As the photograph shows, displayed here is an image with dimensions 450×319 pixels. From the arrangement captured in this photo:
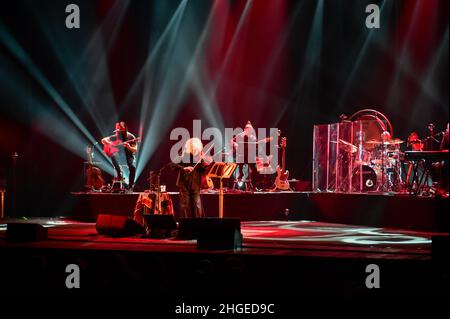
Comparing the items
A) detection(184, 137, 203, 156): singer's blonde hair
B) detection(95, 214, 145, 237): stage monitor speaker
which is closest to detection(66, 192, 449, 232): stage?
detection(184, 137, 203, 156): singer's blonde hair

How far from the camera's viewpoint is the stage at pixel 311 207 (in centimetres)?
1127

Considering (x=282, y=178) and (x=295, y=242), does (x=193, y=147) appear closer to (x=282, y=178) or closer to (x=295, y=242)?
(x=295, y=242)

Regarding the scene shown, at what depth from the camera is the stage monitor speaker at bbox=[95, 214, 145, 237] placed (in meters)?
9.44

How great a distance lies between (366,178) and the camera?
1413 centimetres

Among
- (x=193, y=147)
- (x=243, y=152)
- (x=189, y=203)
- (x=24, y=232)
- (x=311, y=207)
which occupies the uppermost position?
(x=243, y=152)

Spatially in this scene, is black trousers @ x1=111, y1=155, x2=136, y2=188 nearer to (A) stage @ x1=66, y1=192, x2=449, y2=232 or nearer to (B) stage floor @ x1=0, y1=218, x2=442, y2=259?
(A) stage @ x1=66, y1=192, x2=449, y2=232

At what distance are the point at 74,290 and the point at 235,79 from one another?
1021 cm

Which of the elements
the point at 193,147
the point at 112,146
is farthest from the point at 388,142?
the point at 112,146

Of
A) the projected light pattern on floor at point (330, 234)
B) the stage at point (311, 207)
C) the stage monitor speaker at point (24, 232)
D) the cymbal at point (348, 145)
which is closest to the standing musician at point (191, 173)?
the projected light pattern on floor at point (330, 234)

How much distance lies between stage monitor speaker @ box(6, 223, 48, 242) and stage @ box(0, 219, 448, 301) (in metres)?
0.22

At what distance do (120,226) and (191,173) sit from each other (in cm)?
154

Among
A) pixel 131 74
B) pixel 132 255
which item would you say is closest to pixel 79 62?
pixel 131 74

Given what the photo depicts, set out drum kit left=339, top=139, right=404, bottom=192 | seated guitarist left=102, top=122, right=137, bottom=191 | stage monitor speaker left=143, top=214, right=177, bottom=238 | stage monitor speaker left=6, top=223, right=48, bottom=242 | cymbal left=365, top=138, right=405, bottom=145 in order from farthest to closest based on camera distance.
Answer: seated guitarist left=102, top=122, right=137, bottom=191, drum kit left=339, top=139, right=404, bottom=192, cymbal left=365, top=138, right=405, bottom=145, stage monitor speaker left=143, top=214, right=177, bottom=238, stage monitor speaker left=6, top=223, right=48, bottom=242

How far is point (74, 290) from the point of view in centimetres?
723
